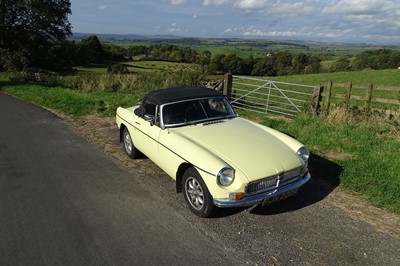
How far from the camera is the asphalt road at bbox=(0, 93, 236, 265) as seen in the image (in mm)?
3316

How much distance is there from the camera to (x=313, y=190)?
16.3 feet

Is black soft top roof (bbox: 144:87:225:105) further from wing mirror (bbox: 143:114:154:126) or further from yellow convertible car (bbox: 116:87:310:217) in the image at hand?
wing mirror (bbox: 143:114:154:126)

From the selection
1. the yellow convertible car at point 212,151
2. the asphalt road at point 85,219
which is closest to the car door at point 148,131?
the yellow convertible car at point 212,151

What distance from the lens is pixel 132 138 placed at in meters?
6.03

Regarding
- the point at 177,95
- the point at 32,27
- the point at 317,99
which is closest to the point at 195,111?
the point at 177,95

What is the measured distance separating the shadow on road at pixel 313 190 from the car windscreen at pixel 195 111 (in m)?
1.60

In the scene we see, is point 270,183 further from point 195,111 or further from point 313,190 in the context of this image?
point 195,111

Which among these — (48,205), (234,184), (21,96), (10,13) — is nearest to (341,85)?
(234,184)

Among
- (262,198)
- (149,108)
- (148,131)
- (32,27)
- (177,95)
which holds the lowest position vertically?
(262,198)

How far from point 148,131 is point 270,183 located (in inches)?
89.5

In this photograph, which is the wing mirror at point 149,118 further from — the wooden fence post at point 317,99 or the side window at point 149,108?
the wooden fence post at point 317,99

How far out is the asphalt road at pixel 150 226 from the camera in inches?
131

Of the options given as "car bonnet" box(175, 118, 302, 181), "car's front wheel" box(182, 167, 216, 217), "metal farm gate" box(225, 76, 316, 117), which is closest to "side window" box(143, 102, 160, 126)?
"car bonnet" box(175, 118, 302, 181)

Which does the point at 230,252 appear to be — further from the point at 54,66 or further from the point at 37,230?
the point at 54,66
